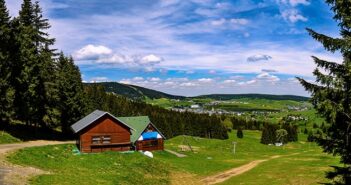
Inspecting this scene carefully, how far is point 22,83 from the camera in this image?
177 feet

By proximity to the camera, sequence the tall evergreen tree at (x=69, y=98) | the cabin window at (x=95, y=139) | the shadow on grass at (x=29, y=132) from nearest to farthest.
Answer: the cabin window at (x=95, y=139) → the shadow on grass at (x=29, y=132) → the tall evergreen tree at (x=69, y=98)

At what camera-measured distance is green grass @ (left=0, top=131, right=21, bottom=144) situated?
48672 mm

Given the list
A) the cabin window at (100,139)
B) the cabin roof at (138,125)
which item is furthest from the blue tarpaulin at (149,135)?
the cabin window at (100,139)

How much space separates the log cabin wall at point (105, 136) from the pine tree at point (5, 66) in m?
10.7

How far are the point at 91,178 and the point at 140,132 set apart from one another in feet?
104

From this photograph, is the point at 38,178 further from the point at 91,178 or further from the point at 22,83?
the point at 22,83

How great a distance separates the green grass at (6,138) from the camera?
4867cm

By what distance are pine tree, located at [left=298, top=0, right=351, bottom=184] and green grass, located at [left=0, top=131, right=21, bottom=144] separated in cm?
4138

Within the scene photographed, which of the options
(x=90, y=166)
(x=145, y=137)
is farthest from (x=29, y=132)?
(x=90, y=166)

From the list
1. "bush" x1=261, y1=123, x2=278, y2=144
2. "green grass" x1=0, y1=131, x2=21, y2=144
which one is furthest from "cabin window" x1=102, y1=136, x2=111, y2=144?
"bush" x1=261, y1=123, x2=278, y2=144

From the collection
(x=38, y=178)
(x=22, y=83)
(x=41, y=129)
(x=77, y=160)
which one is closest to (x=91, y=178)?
(x=38, y=178)

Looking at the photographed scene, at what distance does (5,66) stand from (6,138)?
33.2ft

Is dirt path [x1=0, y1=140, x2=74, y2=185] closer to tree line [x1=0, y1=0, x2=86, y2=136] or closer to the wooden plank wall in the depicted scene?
tree line [x1=0, y1=0, x2=86, y2=136]

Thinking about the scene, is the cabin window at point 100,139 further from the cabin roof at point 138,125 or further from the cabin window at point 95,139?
the cabin roof at point 138,125
